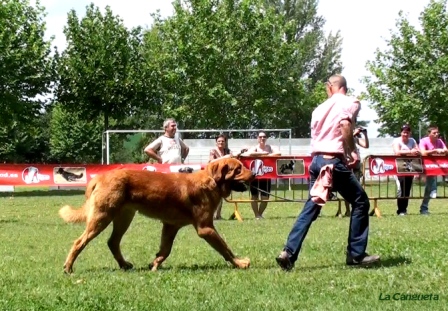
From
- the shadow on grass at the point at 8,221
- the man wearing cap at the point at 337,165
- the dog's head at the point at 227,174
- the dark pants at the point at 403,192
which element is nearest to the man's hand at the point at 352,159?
the man wearing cap at the point at 337,165

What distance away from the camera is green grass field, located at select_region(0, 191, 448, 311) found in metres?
5.04

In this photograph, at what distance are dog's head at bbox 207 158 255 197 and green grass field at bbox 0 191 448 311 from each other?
84 centimetres

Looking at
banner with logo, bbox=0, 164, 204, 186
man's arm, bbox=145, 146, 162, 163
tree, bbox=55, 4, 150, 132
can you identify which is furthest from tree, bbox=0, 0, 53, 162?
man's arm, bbox=145, 146, 162, 163

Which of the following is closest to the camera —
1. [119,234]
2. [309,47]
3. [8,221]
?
[119,234]

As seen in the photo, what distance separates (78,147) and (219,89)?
19.5 metres

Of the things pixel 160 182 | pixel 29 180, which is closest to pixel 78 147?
pixel 29 180

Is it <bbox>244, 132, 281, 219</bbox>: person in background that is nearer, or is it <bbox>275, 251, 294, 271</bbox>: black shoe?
<bbox>275, 251, 294, 271</bbox>: black shoe

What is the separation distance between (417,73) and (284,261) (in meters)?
31.1

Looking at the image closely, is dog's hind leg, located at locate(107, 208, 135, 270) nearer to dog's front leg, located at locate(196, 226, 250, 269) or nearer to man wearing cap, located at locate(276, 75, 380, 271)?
dog's front leg, located at locate(196, 226, 250, 269)

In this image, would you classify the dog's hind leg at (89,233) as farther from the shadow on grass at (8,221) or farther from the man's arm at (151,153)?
the shadow on grass at (8,221)

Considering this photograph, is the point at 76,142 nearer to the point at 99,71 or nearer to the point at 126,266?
the point at 99,71

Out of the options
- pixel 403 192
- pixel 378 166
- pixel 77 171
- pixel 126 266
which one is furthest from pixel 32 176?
pixel 126 266

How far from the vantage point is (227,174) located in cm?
711

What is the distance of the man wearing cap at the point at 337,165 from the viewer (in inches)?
256
